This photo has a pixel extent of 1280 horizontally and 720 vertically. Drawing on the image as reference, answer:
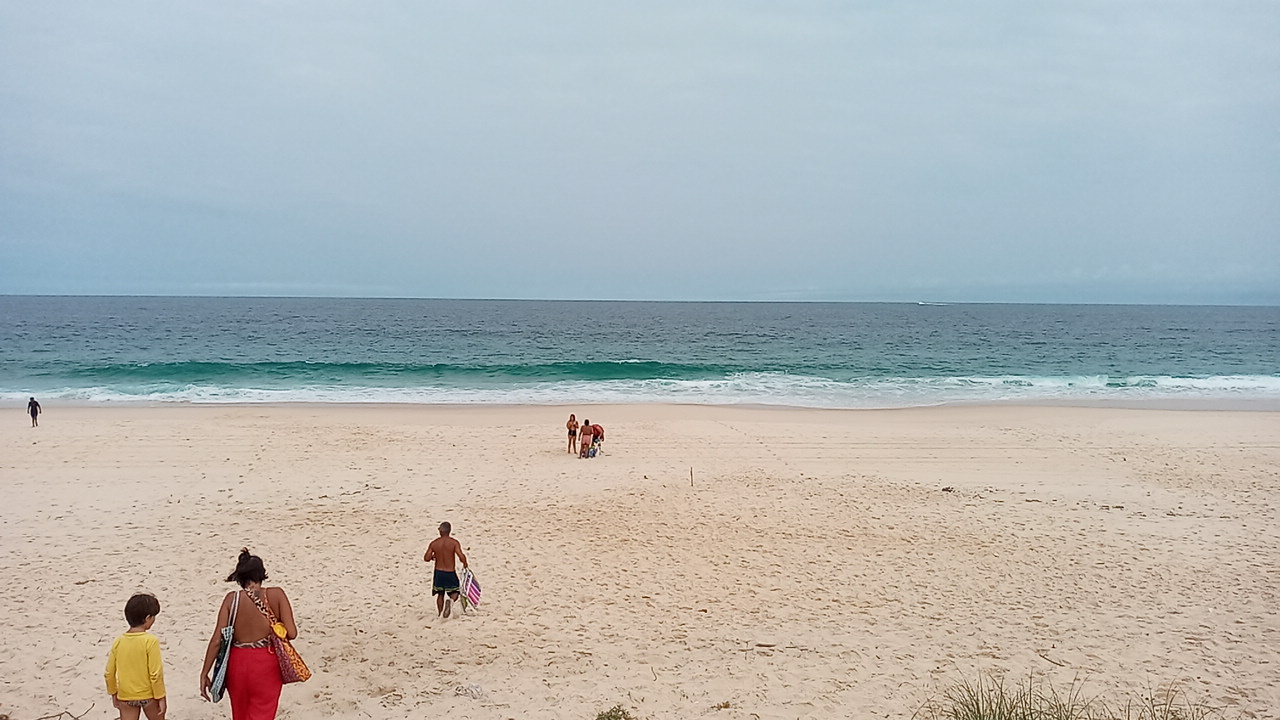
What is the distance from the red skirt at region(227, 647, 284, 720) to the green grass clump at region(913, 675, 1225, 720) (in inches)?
179

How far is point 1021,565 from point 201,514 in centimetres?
1212

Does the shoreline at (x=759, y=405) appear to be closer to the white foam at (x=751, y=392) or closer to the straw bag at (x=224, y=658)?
the white foam at (x=751, y=392)

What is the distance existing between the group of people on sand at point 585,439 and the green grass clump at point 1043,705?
10.4 m

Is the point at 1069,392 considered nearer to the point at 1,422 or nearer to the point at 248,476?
the point at 248,476

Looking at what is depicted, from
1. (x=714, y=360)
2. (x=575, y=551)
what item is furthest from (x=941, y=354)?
(x=575, y=551)

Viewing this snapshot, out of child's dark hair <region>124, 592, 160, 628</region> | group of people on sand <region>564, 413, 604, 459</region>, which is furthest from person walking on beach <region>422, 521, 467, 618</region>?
group of people on sand <region>564, 413, 604, 459</region>

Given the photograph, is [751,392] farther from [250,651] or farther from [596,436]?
[250,651]

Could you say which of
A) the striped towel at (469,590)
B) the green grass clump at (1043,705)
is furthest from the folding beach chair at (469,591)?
the green grass clump at (1043,705)

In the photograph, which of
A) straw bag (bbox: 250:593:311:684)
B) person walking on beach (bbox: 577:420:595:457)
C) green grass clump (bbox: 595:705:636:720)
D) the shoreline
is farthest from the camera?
the shoreline

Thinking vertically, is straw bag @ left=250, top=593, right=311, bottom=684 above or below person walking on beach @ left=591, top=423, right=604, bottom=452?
above

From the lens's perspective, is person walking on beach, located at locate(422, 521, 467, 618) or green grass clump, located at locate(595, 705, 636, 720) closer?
green grass clump, located at locate(595, 705, 636, 720)

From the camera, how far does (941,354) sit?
154 ft

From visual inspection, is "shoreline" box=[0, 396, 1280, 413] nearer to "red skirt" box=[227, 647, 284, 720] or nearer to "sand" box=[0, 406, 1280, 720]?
"sand" box=[0, 406, 1280, 720]

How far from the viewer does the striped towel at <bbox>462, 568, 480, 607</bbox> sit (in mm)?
7730
